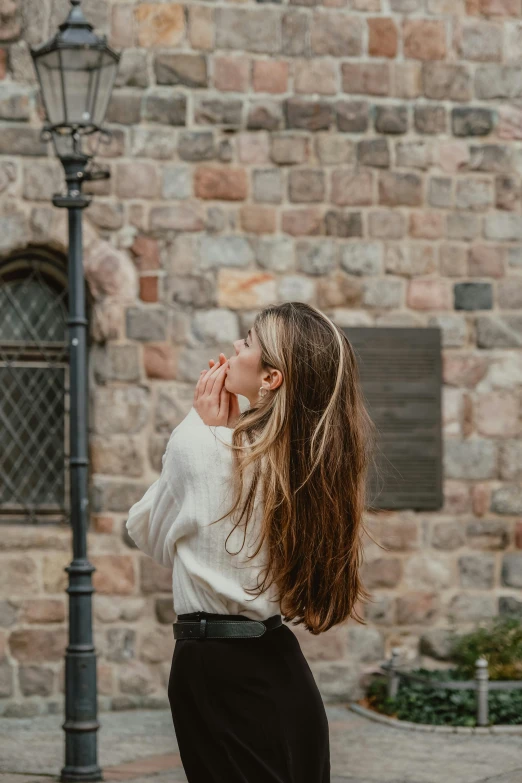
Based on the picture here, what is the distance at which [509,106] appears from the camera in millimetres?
8305

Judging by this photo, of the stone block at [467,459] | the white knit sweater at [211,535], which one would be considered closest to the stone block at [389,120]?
the stone block at [467,459]

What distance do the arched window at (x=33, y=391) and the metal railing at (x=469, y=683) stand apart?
6.92 ft

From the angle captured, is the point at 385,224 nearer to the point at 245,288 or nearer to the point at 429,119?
the point at 429,119

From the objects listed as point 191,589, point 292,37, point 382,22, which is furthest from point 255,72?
point 191,589

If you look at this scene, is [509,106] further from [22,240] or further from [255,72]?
[22,240]

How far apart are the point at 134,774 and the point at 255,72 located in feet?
13.8

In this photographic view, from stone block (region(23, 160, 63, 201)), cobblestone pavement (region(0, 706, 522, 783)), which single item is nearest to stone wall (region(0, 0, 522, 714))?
stone block (region(23, 160, 63, 201))


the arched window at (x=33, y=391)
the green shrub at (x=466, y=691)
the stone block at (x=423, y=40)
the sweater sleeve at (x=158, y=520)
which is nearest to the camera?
the sweater sleeve at (x=158, y=520)

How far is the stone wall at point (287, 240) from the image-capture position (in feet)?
25.2

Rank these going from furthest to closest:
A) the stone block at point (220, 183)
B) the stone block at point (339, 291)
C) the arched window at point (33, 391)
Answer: the stone block at point (339, 291) < the stone block at point (220, 183) < the arched window at point (33, 391)

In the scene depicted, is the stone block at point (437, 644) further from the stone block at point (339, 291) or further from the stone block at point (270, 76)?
the stone block at point (270, 76)

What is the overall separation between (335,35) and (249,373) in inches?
226

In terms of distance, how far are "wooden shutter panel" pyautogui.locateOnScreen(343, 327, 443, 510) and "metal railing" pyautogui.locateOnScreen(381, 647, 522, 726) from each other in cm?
96

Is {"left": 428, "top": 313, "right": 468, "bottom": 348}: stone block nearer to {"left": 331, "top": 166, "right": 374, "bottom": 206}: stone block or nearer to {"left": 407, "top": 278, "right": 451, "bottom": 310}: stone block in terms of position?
{"left": 407, "top": 278, "right": 451, "bottom": 310}: stone block
